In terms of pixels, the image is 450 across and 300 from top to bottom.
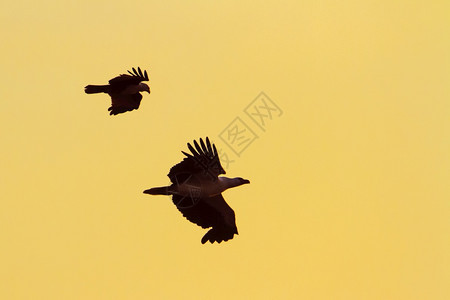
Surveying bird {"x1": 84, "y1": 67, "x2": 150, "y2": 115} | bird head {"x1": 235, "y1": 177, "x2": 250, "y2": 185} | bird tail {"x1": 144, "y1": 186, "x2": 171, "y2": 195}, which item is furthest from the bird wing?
bird head {"x1": 235, "y1": 177, "x2": 250, "y2": 185}

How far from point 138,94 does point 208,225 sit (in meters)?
4.10

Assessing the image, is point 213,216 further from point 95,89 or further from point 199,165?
point 95,89

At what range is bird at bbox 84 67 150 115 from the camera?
15.2 metres

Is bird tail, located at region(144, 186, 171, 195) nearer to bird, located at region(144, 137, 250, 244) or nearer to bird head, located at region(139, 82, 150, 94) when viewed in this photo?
bird, located at region(144, 137, 250, 244)

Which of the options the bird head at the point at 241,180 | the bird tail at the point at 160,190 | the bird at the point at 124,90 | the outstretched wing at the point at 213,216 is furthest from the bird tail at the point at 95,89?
the bird head at the point at 241,180

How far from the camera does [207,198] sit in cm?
1402

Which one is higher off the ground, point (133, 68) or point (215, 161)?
point (133, 68)

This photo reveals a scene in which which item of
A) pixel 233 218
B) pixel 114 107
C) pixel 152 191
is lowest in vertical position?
pixel 233 218

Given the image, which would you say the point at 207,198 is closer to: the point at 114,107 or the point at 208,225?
the point at 208,225

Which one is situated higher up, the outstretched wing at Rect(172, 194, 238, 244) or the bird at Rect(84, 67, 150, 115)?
the bird at Rect(84, 67, 150, 115)

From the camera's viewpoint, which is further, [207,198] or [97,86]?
[97,86]

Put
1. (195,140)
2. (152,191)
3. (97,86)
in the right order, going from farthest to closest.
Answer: (97,86) < (152,191) < (195,140)

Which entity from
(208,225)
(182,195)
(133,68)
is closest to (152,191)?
(182,195)

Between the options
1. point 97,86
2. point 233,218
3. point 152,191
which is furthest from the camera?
point 97,86
